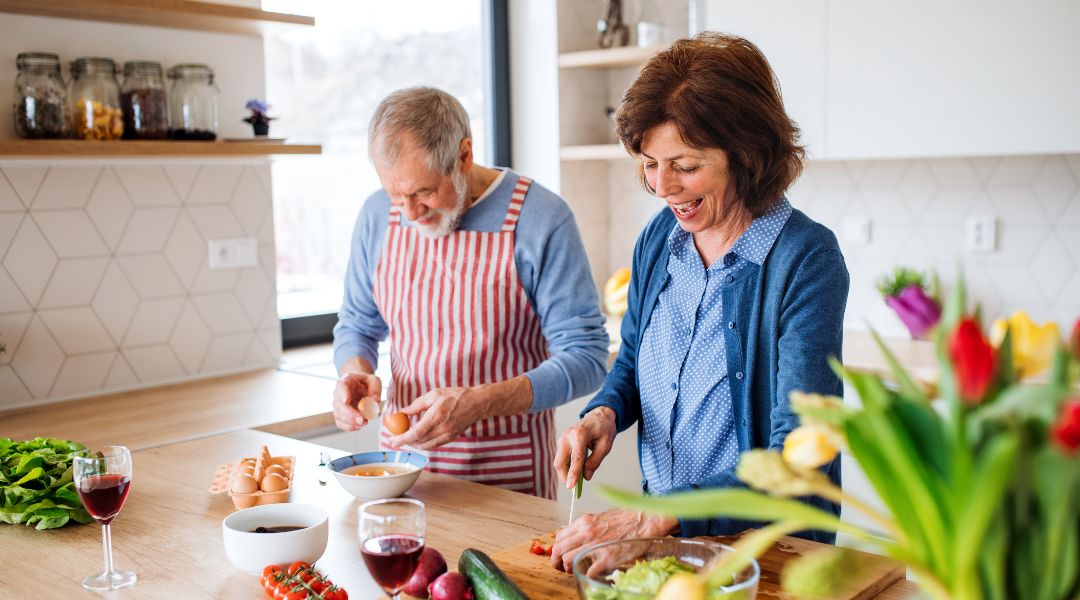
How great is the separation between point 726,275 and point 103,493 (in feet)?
3.09

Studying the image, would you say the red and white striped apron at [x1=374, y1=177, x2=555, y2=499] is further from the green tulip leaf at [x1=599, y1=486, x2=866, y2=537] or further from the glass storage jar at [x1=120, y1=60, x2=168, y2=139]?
the green tulip leaf at [x1=599, y1=486, x2=866, y2=537]

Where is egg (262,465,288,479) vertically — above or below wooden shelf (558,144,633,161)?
below

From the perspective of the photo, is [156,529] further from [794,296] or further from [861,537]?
[861,537]

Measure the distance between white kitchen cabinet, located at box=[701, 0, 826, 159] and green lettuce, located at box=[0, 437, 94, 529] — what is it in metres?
2.19

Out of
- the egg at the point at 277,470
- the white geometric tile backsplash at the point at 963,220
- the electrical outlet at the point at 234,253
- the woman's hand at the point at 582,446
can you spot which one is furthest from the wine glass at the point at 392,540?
the white geometric tile backsplash at the point at 963,220

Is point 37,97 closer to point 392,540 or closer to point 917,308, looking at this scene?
point 392,540

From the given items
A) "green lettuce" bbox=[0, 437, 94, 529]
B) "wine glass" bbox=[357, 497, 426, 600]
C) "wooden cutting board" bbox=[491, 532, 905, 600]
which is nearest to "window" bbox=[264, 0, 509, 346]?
"green lettuce" bbox=[0, 437, 94, 529]

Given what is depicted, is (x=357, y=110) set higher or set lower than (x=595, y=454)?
higher

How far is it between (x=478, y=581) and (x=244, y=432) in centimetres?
115

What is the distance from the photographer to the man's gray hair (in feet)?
6.25

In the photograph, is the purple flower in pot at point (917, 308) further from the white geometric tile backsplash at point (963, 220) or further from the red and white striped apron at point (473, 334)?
the white geometric tile backsplash at point (963, 220)

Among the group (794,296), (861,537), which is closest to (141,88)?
(794,296)

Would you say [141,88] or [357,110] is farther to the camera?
[357,110]

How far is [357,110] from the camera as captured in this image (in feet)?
11.4
